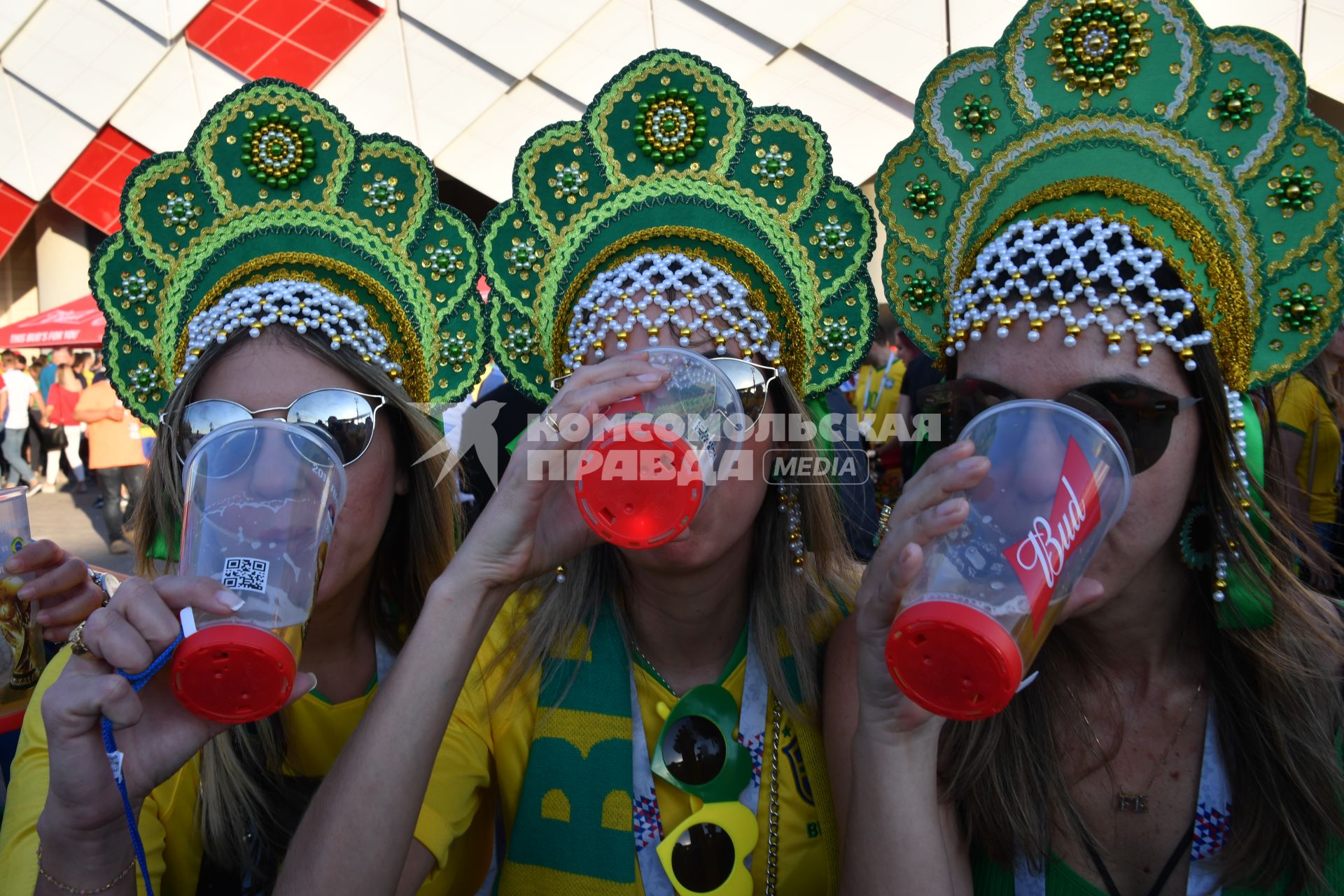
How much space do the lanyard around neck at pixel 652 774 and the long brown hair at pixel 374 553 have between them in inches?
25.6

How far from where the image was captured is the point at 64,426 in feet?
42.5

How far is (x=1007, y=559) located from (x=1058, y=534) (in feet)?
0.30

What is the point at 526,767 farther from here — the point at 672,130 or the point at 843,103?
the point at 843,103

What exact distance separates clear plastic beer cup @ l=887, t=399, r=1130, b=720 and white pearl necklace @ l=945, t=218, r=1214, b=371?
196 mm

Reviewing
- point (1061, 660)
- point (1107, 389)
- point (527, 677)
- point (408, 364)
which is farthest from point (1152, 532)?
point (408, 364)

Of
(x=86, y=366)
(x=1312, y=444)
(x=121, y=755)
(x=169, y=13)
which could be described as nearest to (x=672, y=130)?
(x=121, y=755)

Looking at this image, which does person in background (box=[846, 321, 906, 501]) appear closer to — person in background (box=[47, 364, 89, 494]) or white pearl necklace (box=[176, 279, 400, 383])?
white pearl necklace (box=[176, 279, 400, 383])

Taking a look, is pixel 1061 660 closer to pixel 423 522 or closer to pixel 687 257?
pixel 687 257

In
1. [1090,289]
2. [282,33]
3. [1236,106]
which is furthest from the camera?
[282,33]

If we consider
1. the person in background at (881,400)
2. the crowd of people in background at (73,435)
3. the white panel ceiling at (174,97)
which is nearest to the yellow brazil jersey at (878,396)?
the person in background at (881,400)

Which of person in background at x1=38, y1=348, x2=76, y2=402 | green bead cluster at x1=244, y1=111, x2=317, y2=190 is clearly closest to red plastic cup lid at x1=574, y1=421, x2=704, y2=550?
green bead cluster at x1=244, y1=111, x2=317, y2=190

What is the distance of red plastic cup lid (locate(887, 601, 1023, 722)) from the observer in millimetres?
1186

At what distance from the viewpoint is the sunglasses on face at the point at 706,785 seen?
1.89 meters

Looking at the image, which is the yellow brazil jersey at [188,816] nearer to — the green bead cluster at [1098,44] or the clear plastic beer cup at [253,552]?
the clear plastic beer cup at [253,552]
